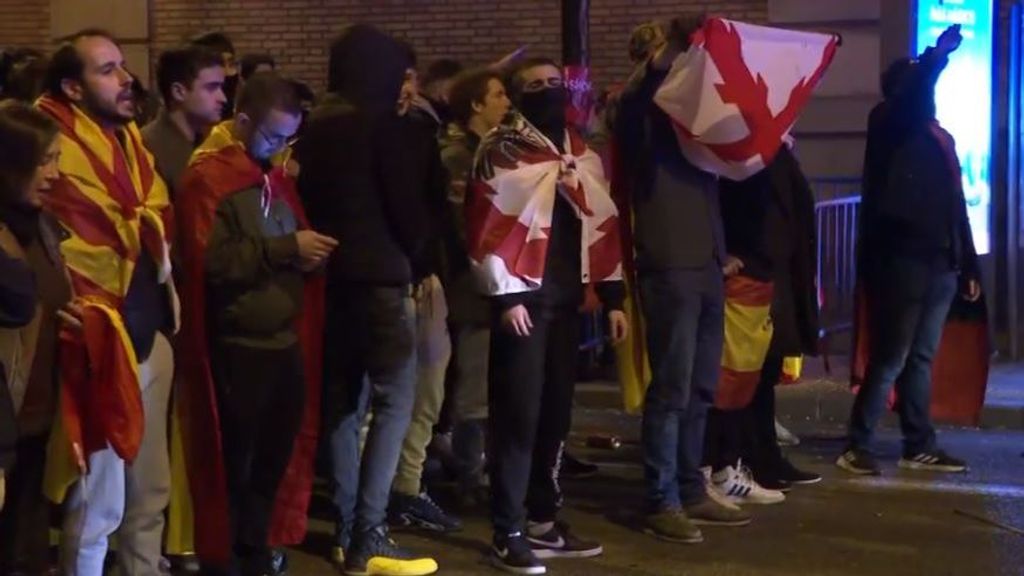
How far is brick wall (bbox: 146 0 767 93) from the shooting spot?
42.2ft

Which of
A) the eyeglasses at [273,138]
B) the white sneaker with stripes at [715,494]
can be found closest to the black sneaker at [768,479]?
the white sneaker with stripes at [715,494]

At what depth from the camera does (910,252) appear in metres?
7.86

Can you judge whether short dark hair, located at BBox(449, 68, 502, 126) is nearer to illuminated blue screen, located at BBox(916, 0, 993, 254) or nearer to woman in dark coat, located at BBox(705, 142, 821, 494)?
woman in dark coat, located at BBox(705, 142, 821, 494)

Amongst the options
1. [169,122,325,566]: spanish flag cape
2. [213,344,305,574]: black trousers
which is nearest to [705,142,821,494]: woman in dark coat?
[169,122,325,566]: spanish flag cape

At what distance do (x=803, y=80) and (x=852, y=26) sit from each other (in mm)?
5655

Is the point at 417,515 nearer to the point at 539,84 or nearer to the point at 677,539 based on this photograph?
the point at 677,539

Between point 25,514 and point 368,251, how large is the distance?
159 centimetres

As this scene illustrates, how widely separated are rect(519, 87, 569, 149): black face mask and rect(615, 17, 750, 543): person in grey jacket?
1.60 ft

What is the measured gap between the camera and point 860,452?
8.12 m

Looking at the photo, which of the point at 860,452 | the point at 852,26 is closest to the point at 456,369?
the point at 860,452

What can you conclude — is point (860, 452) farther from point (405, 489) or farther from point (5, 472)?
point (5, 472)

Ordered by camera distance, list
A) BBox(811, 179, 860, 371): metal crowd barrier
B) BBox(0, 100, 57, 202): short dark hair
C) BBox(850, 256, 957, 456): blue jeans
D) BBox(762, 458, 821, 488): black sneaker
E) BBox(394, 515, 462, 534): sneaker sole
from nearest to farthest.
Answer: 1. BBox(0, 100, 57, 202): short dark hair
2. BBox(394, 515, 462, 534): sneaker sole
3. BBox(762, 458, 821, 488): black sneaker
4. BBox(850, 256, 957, 456): blue jeans
5. BBox(811, 179, 860, 371): metal crowd barrier

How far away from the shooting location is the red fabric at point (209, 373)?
5594 millimetres

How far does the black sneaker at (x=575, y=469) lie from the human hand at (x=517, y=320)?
215cm
